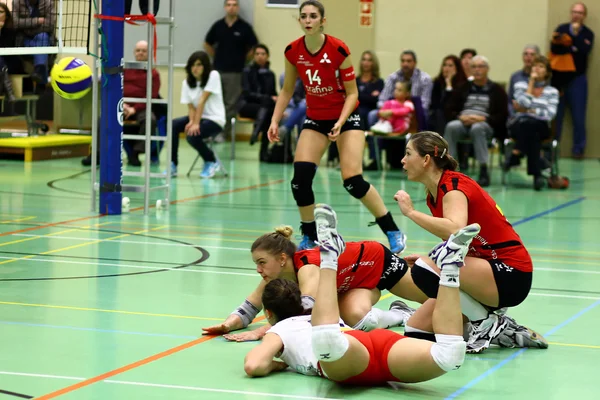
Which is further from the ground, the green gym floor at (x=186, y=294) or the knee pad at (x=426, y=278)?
the knee pad at (x=426, y=278)

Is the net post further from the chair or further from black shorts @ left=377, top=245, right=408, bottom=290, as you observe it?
the chair

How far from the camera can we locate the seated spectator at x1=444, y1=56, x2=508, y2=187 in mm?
13977

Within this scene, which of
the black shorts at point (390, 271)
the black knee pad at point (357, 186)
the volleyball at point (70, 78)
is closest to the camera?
the black shorts at point (390, 271)

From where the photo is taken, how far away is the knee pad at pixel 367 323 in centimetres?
559

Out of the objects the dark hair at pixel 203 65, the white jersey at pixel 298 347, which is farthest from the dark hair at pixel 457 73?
the white jersey at pixel 298 347

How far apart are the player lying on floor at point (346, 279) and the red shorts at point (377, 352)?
0.68m

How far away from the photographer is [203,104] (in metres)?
13.9

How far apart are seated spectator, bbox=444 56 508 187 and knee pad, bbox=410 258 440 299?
862 centimetres

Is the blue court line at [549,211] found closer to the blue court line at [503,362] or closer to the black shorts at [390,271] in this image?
the blue court line at [503,362]

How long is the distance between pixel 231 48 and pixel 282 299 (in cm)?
1440

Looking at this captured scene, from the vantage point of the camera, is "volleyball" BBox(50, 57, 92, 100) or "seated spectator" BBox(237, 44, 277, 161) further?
"seated spectator" BBox(237, 44, 277, 161)

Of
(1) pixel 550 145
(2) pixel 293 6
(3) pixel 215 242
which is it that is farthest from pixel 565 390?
(2) pixel 293 6

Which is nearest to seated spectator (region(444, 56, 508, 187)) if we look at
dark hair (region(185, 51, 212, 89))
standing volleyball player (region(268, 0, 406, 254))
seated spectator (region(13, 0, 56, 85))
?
dark hair (region(185, 51, 212, 89))

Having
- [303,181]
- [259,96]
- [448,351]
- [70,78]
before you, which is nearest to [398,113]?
[259,96]
